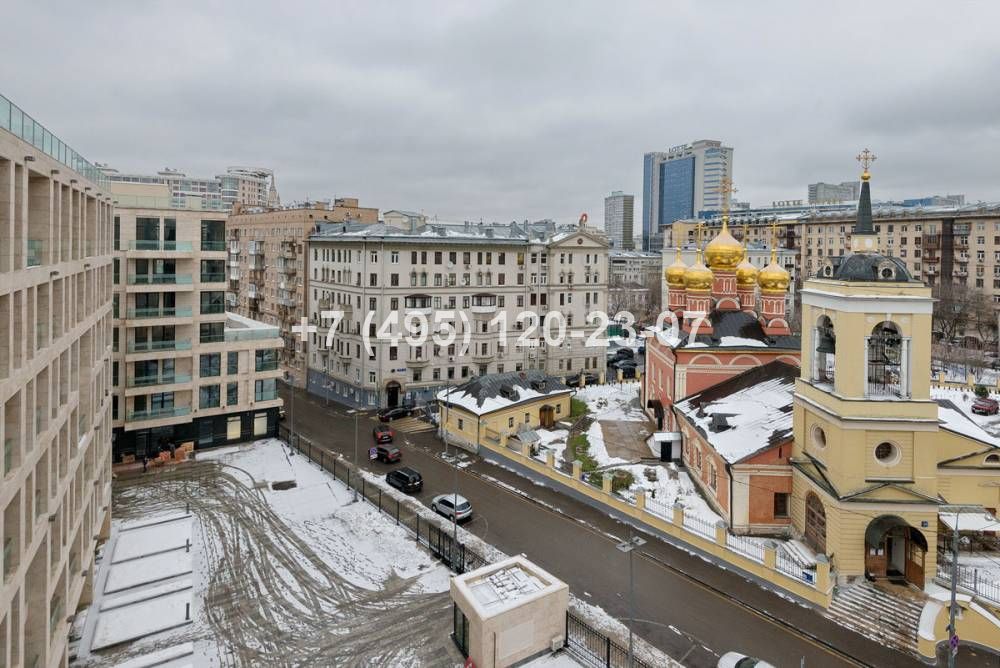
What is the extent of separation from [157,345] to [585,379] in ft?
120

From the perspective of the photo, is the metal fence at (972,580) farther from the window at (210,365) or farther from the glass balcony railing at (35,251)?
the window at (210,365)

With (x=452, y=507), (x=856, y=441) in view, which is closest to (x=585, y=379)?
(x=452, y=507)

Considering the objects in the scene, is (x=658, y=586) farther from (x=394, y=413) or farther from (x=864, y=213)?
(x=394, y=413)

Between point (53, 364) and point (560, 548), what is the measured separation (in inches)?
769

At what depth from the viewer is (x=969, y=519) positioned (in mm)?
26000

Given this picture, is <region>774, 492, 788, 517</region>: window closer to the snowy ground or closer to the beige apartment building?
the snowy ground

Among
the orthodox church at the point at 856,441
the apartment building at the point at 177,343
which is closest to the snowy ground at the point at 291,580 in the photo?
the apartment building at the point at 177,343

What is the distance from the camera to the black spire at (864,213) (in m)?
24.9

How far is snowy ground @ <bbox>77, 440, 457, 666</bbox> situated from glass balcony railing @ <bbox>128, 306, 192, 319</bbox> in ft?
31.5

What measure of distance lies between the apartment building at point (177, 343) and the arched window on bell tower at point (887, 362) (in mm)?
34939

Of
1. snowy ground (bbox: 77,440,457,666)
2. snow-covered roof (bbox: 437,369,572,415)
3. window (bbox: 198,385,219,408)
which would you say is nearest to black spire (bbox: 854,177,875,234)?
snowy ground (bbox: 77,440,457,666)

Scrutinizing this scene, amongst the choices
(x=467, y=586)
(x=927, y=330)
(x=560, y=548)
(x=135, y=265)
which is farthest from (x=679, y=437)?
(x=135, y=265)

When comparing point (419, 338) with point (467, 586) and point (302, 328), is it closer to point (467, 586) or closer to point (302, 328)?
point (302, 328)

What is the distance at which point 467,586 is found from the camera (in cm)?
1875
